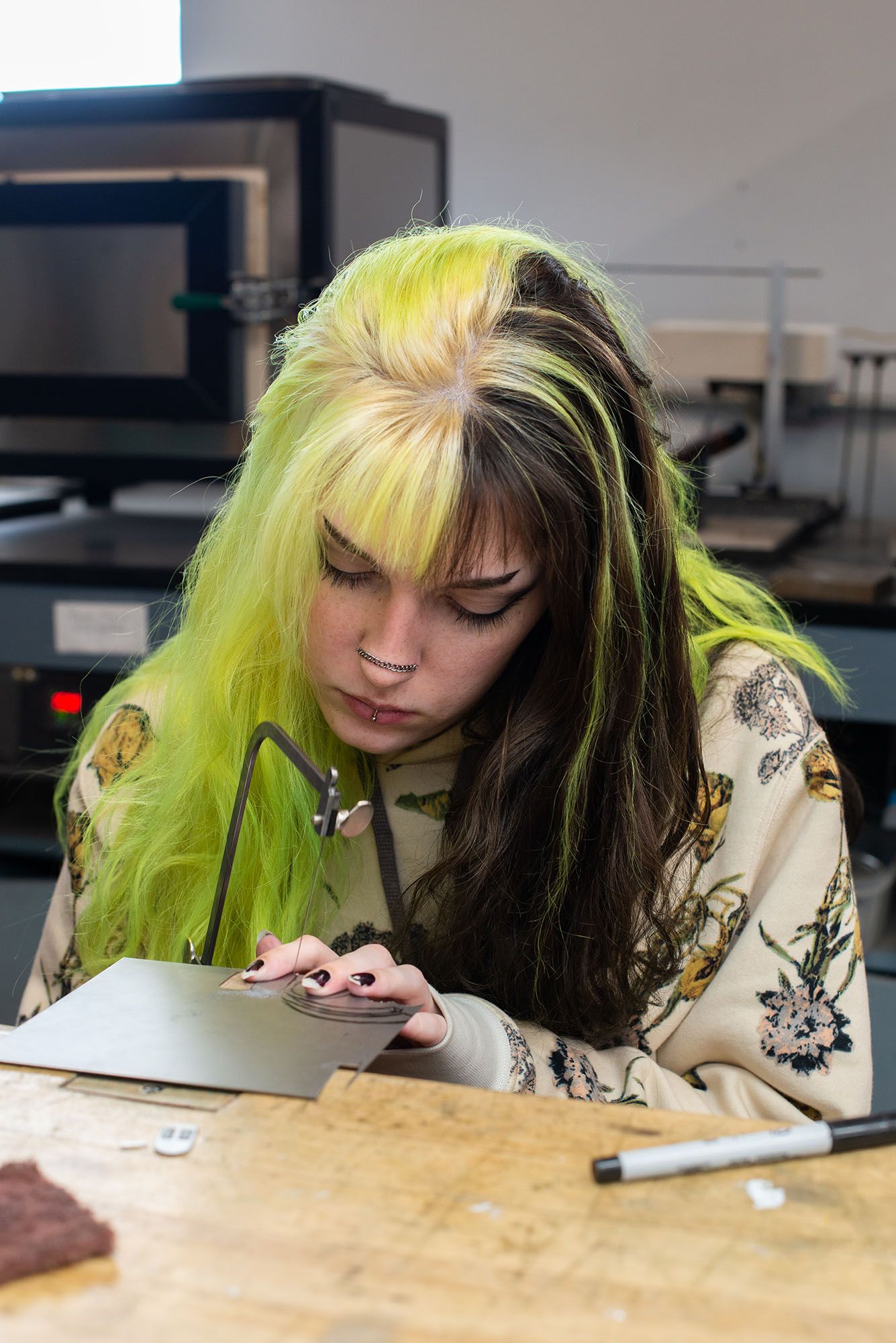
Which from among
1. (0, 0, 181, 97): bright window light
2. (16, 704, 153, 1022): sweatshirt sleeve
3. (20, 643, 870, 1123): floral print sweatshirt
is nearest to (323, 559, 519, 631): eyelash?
(20, 643, 870, 1123): floral print sweatshirt

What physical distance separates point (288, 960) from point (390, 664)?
184 millimetres

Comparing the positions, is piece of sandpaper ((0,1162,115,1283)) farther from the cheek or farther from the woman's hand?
the cheek

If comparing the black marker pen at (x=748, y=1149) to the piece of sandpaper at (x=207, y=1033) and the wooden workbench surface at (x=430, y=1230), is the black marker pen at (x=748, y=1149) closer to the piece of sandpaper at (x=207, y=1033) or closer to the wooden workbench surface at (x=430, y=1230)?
the wooden workbench surface at (x=430, y=1230)

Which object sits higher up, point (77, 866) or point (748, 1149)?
point (748, 1149)

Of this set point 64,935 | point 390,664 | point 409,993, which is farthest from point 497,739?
point 64,935

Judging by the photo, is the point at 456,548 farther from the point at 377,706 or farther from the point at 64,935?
the point at 64,935

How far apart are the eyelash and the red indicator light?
3.42 ft

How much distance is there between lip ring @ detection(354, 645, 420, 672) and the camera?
0.75 meters

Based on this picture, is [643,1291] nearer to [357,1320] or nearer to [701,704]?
[357,1320]

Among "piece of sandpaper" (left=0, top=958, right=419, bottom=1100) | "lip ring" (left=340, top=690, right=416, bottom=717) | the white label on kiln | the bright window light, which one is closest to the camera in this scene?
"piece of sandpaper" (left=0, top=958, right=419, bottom=1100)

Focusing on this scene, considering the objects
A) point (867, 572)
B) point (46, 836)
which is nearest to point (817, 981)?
point (867, 572)

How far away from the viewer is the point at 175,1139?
1.66 feet

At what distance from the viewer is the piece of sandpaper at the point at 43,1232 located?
1.43 ft

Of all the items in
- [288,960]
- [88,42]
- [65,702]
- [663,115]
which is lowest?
[65,702]
